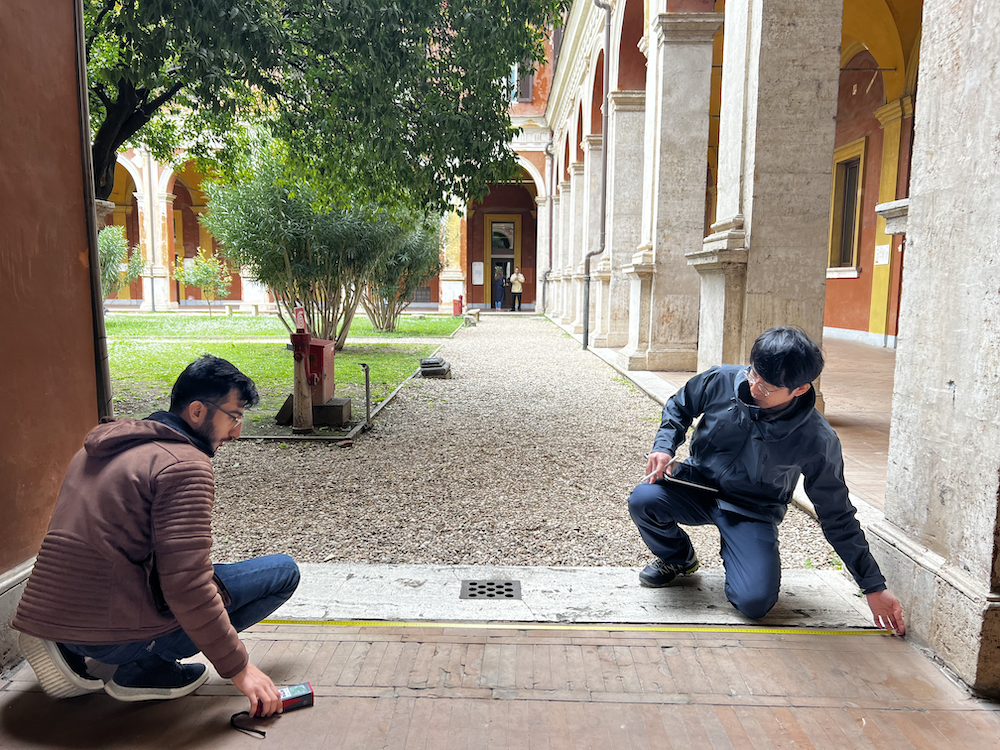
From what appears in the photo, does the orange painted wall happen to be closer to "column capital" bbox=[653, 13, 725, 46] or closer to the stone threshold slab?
"column capital" bbox=[653, 13, 725, 46]

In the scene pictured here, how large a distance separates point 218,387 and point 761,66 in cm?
501

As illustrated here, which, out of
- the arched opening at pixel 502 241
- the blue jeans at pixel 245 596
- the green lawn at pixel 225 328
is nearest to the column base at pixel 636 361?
the blue jeans at pixel 245 596

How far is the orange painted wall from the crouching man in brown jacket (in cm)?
1368

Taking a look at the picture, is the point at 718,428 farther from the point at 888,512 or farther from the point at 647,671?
the point at 647,671

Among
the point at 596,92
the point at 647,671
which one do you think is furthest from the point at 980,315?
the point at 596,92

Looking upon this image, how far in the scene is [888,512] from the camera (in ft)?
8.85

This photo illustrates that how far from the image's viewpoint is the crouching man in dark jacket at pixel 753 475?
96.7 inches

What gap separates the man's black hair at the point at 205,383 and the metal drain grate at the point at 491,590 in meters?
1.41

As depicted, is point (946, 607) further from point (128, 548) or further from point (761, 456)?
point (128, 548)

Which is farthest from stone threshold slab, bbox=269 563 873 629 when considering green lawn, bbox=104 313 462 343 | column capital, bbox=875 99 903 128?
green lawn, bbox=104 313 462 343

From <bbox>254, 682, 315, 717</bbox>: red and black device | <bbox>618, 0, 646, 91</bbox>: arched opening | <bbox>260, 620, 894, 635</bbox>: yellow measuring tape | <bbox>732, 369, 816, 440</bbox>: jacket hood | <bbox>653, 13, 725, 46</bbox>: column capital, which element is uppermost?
<bbox>618, 0, 646, 91</bbox>: arched opening

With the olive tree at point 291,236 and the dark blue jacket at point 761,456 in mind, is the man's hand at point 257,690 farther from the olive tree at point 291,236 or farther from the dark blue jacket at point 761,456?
the olive tree at point 291,236

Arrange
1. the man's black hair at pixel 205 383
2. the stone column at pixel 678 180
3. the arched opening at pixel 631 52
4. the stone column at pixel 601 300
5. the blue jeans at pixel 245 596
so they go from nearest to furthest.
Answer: the man's black hair at pixel 205 383 → the blue jeans at pixel 245 596 → the stone column at pixel 678 180 → the arched opening at pixel 631 52 → the stone column at pixel 601 300

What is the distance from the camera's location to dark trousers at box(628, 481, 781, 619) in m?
2.62
